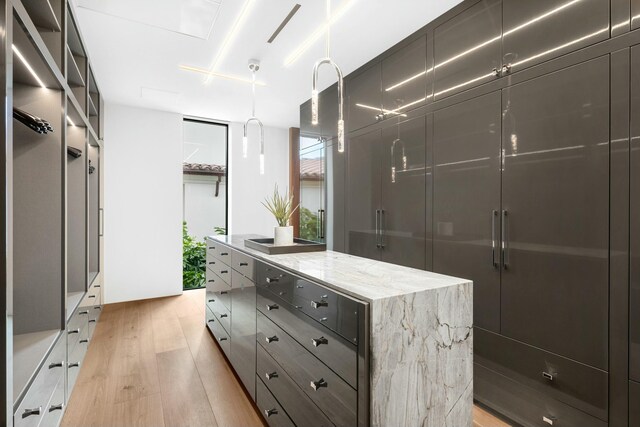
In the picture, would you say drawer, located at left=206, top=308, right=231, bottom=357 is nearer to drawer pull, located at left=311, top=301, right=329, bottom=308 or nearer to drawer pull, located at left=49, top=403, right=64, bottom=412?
drawer pull, located at left=49, top=403, right=64, bottom=412

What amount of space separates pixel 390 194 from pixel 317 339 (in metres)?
1.83

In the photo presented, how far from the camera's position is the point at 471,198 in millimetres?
2238

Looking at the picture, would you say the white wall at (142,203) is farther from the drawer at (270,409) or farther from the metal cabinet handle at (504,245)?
the metal cabinet handle at (504,245)

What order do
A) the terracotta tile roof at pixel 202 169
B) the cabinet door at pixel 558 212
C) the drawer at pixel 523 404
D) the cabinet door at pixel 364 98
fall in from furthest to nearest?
the terracotta tile roof at pixel 202 169
the cabinet door at pixel 364 98
the drawer at pixel 523 404
the cabinet door at pixel 558 212

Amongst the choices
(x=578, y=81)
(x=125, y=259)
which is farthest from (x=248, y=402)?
(x=125, y=259)

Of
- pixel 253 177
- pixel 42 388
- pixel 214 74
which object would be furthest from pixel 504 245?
pixel 253 177

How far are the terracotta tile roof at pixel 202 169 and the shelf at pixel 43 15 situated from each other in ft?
10.7

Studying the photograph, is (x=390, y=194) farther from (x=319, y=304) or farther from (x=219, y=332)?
(x=219, y=332)

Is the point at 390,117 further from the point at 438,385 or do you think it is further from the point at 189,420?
the point at 189,420

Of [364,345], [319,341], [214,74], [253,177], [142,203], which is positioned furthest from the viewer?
[253,177]

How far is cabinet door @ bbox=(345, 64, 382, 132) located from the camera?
315cm

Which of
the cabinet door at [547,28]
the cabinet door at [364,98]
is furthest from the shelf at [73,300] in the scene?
the cabinet door at [547,28]

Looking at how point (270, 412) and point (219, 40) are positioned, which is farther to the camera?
point (219, 40)

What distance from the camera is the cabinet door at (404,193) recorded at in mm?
2652
